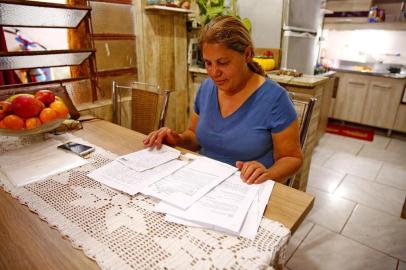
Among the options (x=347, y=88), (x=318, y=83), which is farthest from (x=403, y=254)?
(x=347, y=88)

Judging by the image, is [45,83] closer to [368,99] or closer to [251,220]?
[251,220]

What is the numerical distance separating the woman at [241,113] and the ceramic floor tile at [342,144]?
8.39 ft

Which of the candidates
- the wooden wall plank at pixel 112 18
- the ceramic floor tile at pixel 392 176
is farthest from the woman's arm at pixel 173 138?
the ceramic floor tile at pixel 392 176

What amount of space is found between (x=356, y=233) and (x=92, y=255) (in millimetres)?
1857

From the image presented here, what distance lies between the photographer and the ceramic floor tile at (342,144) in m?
3.30

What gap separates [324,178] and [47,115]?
2.41 metres

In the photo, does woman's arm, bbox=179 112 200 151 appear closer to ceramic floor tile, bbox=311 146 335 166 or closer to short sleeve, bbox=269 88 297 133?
short sleeve, bbox=269 88 297 133

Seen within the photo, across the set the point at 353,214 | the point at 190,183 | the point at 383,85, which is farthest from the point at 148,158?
the point at 383,85

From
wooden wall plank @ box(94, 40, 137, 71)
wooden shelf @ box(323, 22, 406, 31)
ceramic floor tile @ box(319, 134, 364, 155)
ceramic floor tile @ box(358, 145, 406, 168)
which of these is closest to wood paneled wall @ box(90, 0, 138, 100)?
wooden wall plank @ box(94, 40, 137, 71)

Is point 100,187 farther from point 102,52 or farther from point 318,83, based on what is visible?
point 318,83

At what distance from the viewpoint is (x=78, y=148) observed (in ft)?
3.85

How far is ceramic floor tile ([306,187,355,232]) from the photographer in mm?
1941

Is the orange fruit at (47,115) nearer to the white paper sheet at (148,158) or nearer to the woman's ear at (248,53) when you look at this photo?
the white paper sheet at (148,158)

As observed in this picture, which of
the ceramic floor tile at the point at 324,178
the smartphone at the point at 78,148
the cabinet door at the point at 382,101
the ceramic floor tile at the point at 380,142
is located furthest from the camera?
the cabinet door at the point at 382,101
